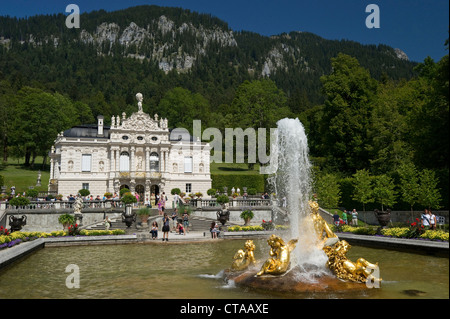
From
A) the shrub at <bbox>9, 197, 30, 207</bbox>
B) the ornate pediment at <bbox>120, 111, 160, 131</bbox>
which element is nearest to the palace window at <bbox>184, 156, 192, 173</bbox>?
the ornate pediment at <bbox>120, 111, 160, 131</bbox>

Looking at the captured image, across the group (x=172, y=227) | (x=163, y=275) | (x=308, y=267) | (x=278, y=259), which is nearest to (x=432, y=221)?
(x=308, y=267)

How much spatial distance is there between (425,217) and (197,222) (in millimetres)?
18895

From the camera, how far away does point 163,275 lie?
13.8 metres

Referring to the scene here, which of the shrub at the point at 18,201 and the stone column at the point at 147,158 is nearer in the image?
the shrub at the point at 18,201

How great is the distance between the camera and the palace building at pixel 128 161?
50.9 meters

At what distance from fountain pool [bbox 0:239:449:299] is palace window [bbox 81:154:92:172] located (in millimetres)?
32067

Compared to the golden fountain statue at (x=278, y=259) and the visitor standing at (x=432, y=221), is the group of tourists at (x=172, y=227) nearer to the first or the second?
the golden fountain statue at (x=278, y=259)

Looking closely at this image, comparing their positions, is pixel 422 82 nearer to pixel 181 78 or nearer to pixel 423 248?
pixel 423 248

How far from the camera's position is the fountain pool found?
416 inches

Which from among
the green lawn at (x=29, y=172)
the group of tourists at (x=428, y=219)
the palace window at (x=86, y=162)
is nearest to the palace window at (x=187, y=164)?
the green lawn at (x=29, y=172)

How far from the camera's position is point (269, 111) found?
69.0 m

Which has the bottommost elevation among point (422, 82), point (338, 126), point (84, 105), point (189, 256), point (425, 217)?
point (189, 256)

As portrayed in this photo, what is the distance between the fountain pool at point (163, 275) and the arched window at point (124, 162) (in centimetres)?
3191

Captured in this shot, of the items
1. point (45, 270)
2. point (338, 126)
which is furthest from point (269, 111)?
point (45, 270)
